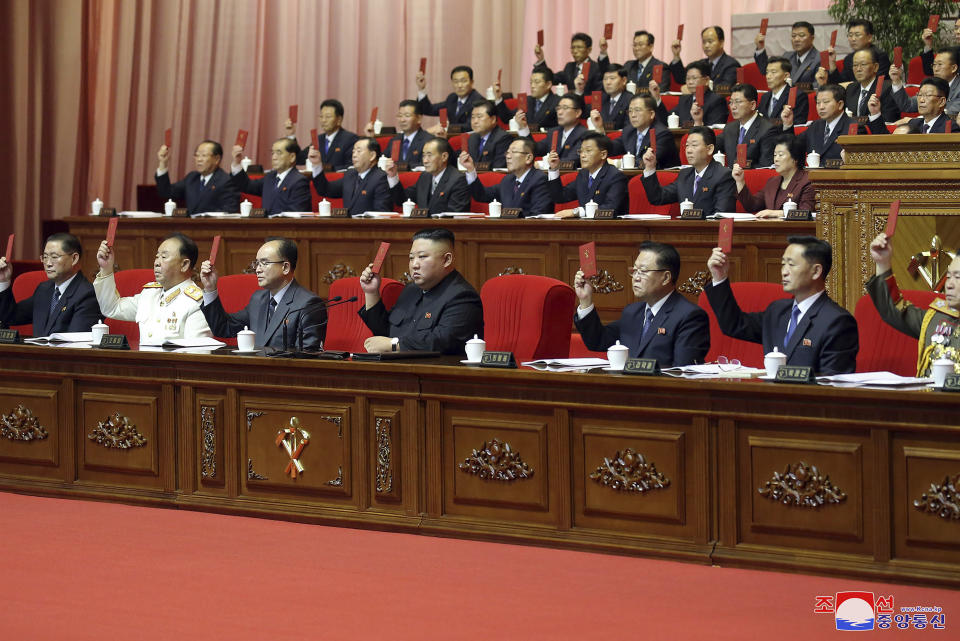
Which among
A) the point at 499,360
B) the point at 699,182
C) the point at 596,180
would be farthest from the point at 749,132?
the point at 499,360

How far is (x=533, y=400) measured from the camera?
147 inches

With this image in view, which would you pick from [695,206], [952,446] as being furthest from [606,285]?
[952,446]

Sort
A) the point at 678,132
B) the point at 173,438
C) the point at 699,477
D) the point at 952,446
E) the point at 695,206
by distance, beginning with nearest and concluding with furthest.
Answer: the point at 952,446
the point at 699,477
the point at 173,438
the point at 695,206
the point at 678,132

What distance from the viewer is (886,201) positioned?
537 cm

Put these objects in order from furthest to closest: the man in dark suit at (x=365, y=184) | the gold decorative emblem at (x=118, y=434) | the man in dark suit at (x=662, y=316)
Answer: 1. the man in dark suit at (x=365, y=184)
2. the gold decorative emblem at (x=118, y=434)
3. the man in dark suit at (x=662, y=316)

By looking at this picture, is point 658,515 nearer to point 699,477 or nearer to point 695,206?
point 699,477

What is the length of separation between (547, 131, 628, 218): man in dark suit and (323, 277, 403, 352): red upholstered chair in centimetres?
218

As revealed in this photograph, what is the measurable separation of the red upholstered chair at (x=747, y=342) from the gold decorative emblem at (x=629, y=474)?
3.20 ft

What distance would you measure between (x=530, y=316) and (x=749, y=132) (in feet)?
12.4

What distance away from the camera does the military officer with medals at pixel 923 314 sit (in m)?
3.60

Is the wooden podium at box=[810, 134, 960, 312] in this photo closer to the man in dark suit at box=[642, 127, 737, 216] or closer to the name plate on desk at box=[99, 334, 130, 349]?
the man in dark suit at box=[642, 127, 737, 216]

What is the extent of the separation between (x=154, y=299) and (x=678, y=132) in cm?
464

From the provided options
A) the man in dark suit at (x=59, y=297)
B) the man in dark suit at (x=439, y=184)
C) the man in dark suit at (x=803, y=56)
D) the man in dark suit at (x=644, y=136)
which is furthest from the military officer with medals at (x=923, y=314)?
the man in dark suit at (x=803, y=56)

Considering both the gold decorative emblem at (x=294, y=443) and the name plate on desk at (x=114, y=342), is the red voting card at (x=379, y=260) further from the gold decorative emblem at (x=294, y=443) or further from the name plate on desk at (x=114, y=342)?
the name plate on desk at (x=114, y=342)
